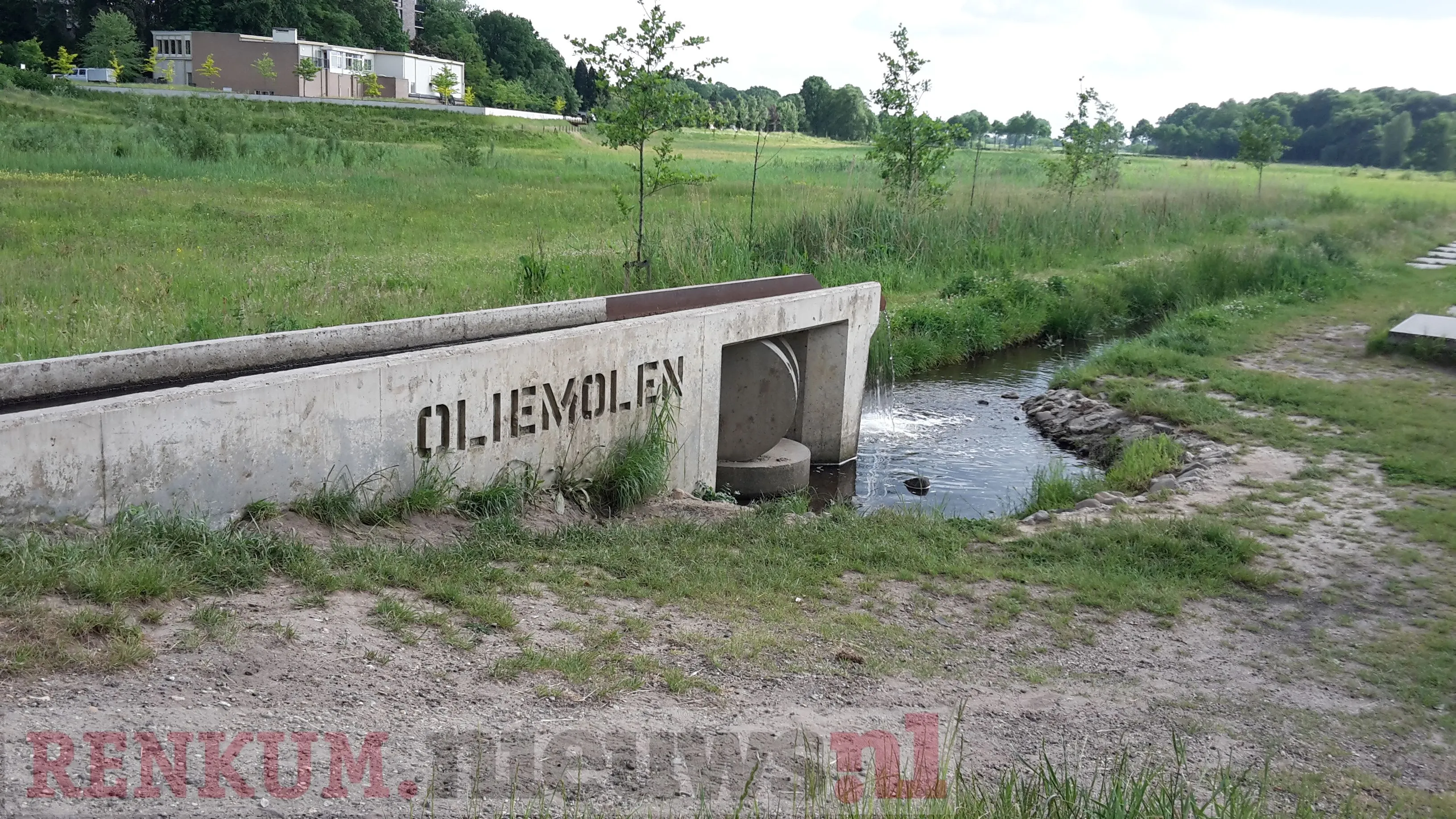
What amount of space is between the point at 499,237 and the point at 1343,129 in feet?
278

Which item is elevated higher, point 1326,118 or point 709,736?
point 1326,118

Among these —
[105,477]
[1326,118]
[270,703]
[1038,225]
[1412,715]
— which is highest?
[1326,118]

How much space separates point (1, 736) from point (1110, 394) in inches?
449

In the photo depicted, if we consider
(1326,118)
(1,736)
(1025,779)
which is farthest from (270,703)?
(1326,118)

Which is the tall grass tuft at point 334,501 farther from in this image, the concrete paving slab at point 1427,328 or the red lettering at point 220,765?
the concrete paving slab at point 1427,328

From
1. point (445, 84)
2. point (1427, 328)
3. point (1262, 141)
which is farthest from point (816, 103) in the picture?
point (1427, 328)

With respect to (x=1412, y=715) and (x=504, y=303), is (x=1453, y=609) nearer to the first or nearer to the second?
(x=1412, y=715)

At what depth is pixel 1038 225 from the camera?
2356cm

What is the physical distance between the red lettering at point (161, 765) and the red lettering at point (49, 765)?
0.53 feet

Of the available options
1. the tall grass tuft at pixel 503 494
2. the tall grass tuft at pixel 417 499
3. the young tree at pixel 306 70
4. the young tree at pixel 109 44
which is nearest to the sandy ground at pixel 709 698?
the tall grass tuft at pixel 417 499

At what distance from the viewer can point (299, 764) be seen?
3.32m

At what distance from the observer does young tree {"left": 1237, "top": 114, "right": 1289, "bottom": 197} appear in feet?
112

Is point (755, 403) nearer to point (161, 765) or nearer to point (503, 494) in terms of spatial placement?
point (503, 494)

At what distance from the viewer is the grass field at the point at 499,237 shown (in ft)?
37.5
